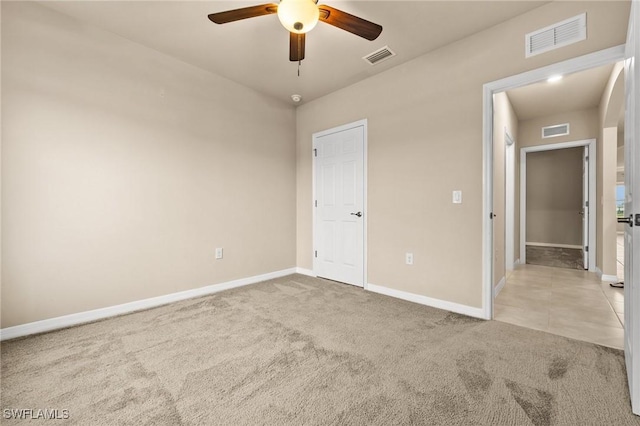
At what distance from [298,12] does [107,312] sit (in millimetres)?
3034

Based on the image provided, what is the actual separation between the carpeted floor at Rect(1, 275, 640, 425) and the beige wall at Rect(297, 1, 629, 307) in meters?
0.60

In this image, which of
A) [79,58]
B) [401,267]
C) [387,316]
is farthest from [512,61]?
[79,58]

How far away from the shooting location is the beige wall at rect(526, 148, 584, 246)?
6.65 meters

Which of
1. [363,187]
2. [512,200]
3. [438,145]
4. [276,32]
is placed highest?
[276,32]

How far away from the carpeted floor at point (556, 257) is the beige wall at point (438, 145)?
364cm

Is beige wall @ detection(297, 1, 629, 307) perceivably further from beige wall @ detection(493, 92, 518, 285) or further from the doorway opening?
beige wall @ detection(493, 92, 518, 285)

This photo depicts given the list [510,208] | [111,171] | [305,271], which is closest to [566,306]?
[510,208]

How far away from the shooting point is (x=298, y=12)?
67.0 inches

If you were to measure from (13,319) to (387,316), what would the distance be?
3122mm

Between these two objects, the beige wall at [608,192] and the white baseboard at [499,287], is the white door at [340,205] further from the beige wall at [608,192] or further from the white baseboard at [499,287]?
the beige wall at [608,192]

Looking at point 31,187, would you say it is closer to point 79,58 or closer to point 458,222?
point 79,58

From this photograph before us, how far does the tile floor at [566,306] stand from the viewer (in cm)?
228

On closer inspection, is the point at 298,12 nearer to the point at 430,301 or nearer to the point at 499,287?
the point at 430,301

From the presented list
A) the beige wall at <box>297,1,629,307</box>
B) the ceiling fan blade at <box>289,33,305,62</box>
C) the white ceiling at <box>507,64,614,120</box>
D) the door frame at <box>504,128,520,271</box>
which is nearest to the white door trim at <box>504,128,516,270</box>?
the door frame at <box>504,128,520,271</box>
